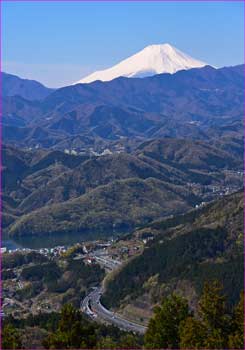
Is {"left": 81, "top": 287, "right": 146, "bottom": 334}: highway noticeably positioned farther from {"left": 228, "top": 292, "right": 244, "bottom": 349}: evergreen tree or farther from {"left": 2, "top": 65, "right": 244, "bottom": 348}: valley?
{"left": 228, "top": 292, "right": 244, "bottom": 349}: evergreen tree

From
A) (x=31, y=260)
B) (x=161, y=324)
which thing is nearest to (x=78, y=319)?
(x=161, y=324)

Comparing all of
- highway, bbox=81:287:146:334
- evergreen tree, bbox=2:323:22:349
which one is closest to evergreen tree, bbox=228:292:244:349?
evergreen tree, bbox=2:323:22:349

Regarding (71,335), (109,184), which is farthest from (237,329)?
(109,184)

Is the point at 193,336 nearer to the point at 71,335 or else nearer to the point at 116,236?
the point at 71,335

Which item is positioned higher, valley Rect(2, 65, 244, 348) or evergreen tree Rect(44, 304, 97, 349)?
evergreen tree Rect(44, 304, 97, 349)

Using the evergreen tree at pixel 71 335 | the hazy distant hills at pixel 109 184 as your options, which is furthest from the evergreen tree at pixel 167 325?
the hazy distant hills at pixel 109 184

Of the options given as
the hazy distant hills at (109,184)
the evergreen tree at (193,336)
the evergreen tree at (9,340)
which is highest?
the evergreen tree at (193,336)

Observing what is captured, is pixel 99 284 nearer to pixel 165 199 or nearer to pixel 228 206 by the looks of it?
pixel 228 206

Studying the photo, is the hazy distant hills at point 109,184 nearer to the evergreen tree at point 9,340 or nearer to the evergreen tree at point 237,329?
the evergreen tree at point 9,340
